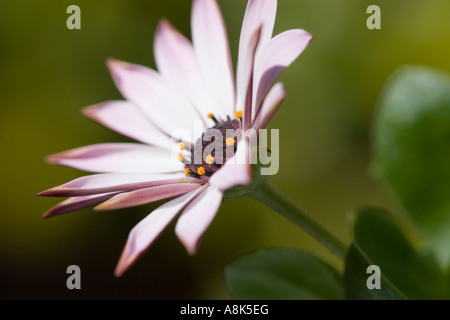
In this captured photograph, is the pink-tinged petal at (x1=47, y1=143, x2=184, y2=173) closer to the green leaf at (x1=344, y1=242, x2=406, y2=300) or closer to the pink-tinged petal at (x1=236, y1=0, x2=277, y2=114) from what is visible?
the pink-tinged petal at (x1=236, y1=0, x2=277, y2=114)

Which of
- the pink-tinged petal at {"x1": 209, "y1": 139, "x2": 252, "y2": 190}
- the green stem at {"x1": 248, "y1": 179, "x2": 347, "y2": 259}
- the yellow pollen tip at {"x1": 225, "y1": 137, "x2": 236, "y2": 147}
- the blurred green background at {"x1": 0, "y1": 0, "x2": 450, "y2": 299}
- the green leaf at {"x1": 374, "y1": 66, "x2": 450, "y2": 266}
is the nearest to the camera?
the pink-tinged petal at {"x1": 209, "y1": 139, "x2": 252, "y2": 190}

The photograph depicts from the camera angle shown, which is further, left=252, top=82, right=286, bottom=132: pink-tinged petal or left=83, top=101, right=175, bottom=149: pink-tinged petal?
left=83, top=101, right=175, bottom=149: pink-tinged petal

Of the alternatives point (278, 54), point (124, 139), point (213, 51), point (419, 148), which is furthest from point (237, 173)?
point (124, 139)

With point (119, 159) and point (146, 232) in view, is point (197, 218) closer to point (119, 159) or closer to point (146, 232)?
point (146, 232)

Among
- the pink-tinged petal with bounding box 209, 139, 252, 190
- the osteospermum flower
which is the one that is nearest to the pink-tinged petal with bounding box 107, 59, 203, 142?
the osteospermum flower

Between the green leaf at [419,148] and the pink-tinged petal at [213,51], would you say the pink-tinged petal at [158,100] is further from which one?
the green leaf at [419,148]
